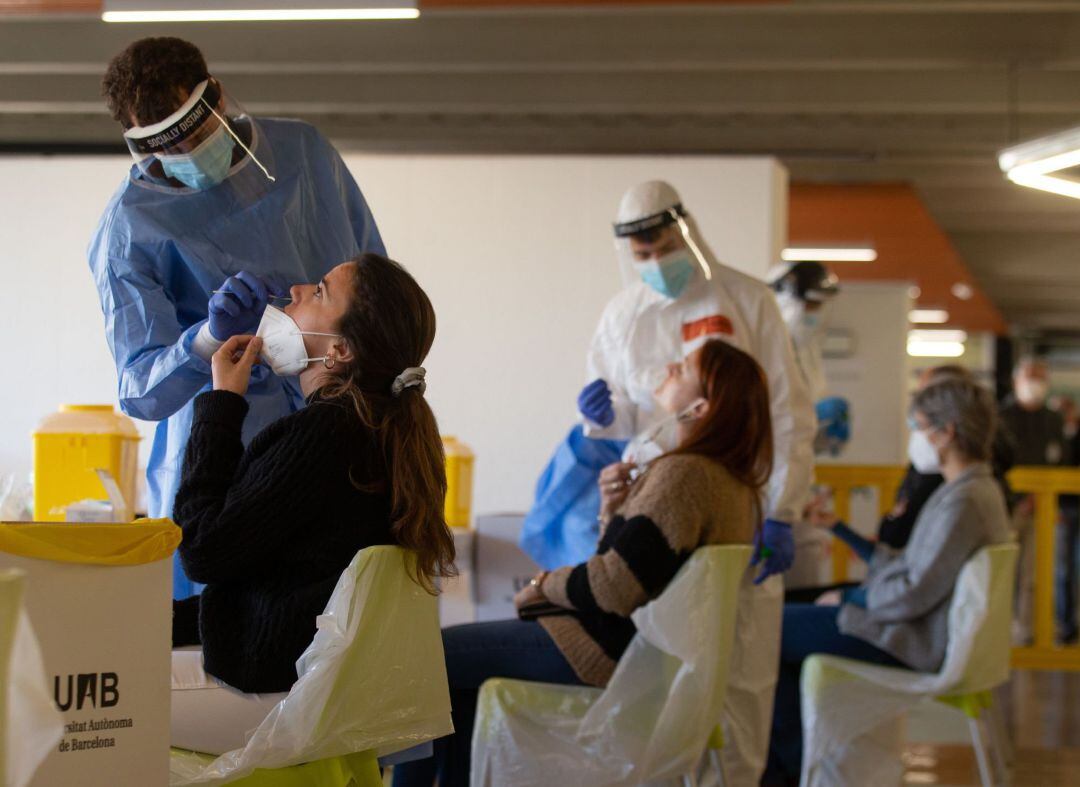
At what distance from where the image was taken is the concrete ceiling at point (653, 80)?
5914mm

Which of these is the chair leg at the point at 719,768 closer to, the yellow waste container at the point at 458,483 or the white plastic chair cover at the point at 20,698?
the yellow waste container at the point at 458,483

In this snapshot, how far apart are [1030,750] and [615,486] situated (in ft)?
7.12

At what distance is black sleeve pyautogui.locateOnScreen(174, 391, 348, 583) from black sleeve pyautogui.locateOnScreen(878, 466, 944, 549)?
2.19 m

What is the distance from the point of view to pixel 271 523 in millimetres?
1515

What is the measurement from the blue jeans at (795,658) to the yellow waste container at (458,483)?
3.28ft

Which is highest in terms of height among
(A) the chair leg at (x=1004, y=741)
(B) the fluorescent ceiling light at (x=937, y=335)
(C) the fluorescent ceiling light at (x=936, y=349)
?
(B) the fluorescent ceiling light at (x=937, y=335)

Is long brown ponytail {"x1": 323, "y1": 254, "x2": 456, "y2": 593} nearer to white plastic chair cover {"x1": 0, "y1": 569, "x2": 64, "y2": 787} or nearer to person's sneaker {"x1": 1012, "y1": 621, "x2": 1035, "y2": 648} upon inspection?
white plastic chair cover {"x1": 0, "y1": 569, "x2": 64, "y2": 787}

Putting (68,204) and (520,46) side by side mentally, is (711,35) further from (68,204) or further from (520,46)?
(68,204)

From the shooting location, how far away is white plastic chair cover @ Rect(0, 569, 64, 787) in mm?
871

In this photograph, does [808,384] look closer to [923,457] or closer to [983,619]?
[923,457]

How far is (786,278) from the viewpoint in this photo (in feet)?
15.1

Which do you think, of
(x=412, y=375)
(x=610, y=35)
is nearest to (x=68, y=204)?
(x=610, y=35)

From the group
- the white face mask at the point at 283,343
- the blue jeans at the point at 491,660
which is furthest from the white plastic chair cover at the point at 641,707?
the white face mask at the point at 283,343

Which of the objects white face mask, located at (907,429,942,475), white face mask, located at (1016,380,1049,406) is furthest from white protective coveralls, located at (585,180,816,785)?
white face mask, located at (1016,380,1049,406)
